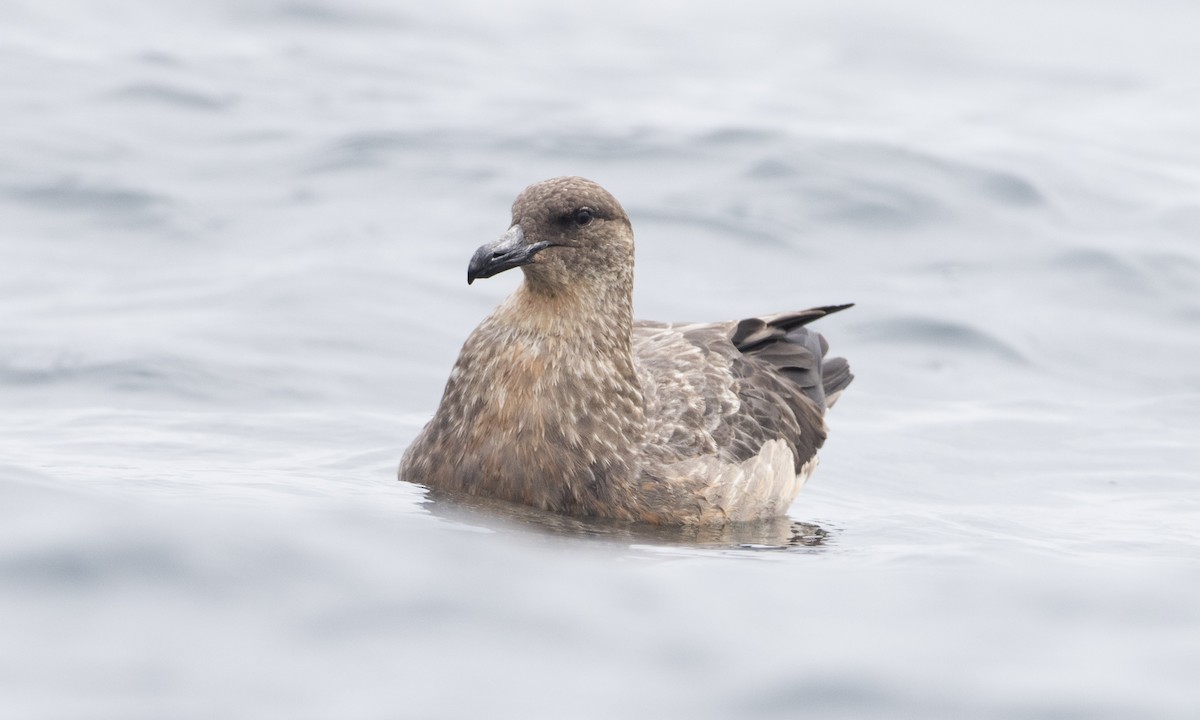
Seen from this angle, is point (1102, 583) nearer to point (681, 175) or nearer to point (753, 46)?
point (681, 175)

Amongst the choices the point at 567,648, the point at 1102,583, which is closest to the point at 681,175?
the point at 1102,583

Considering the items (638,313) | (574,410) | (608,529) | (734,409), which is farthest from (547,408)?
(638,313)

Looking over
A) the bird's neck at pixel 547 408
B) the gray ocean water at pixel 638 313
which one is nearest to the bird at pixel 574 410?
the bird's neck at pixel 547 408

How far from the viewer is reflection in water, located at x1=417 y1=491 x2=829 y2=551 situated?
21.8 feet

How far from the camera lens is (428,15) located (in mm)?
20344

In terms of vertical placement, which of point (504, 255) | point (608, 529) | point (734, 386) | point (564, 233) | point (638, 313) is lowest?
point (608, 529)

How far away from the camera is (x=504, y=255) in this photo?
22.8 feet

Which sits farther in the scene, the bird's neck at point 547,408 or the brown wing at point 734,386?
the brown wing at point 734,386

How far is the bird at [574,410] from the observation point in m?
7.11

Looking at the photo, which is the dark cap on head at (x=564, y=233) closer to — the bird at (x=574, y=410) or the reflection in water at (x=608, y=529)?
the bird at (x=574, y=410)

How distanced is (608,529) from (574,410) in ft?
1.93

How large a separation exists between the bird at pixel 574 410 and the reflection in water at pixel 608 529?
8 centimetres

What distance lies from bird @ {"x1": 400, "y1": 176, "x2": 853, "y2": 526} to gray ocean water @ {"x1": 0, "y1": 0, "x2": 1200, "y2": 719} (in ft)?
1.03

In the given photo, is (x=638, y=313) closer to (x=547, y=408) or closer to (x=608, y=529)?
(x=547, y=408)
